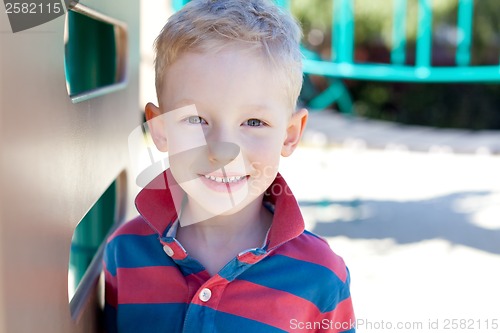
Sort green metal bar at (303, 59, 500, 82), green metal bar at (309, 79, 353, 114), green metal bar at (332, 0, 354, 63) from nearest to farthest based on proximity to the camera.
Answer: green metal bar at (303, 59, 500, 82)
green metal bar at (332, 0, 354, 63)
green metal bar at (309, 79, 353, 114)

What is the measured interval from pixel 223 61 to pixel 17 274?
534 millimetres

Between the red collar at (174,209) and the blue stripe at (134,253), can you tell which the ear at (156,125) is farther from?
the blue stripe at (134,253)

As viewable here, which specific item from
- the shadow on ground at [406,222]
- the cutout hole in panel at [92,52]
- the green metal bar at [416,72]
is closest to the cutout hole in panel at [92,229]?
the cutout hole in panel at [92,52]

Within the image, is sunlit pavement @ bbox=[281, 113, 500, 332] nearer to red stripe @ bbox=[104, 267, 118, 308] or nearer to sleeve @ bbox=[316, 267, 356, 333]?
sleeve @ bbox=[316, 267, 356, 333]

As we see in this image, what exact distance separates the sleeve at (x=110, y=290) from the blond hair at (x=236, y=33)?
33 cm

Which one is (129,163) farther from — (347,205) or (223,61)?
(347,205)

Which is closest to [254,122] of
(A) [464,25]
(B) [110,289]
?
(B) [110,289]

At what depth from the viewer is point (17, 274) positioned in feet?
2.68

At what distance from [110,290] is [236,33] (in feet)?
1.80

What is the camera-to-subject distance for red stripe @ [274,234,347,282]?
128cm

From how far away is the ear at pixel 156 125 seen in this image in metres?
1.32

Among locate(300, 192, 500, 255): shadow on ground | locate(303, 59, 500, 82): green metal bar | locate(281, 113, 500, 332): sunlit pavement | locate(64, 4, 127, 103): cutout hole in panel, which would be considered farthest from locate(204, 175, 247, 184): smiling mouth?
locate(303, 59, 500, 82): green metal bar

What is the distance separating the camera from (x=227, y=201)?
1269 mm

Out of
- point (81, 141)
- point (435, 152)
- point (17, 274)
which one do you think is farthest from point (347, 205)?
point (17, 274)
